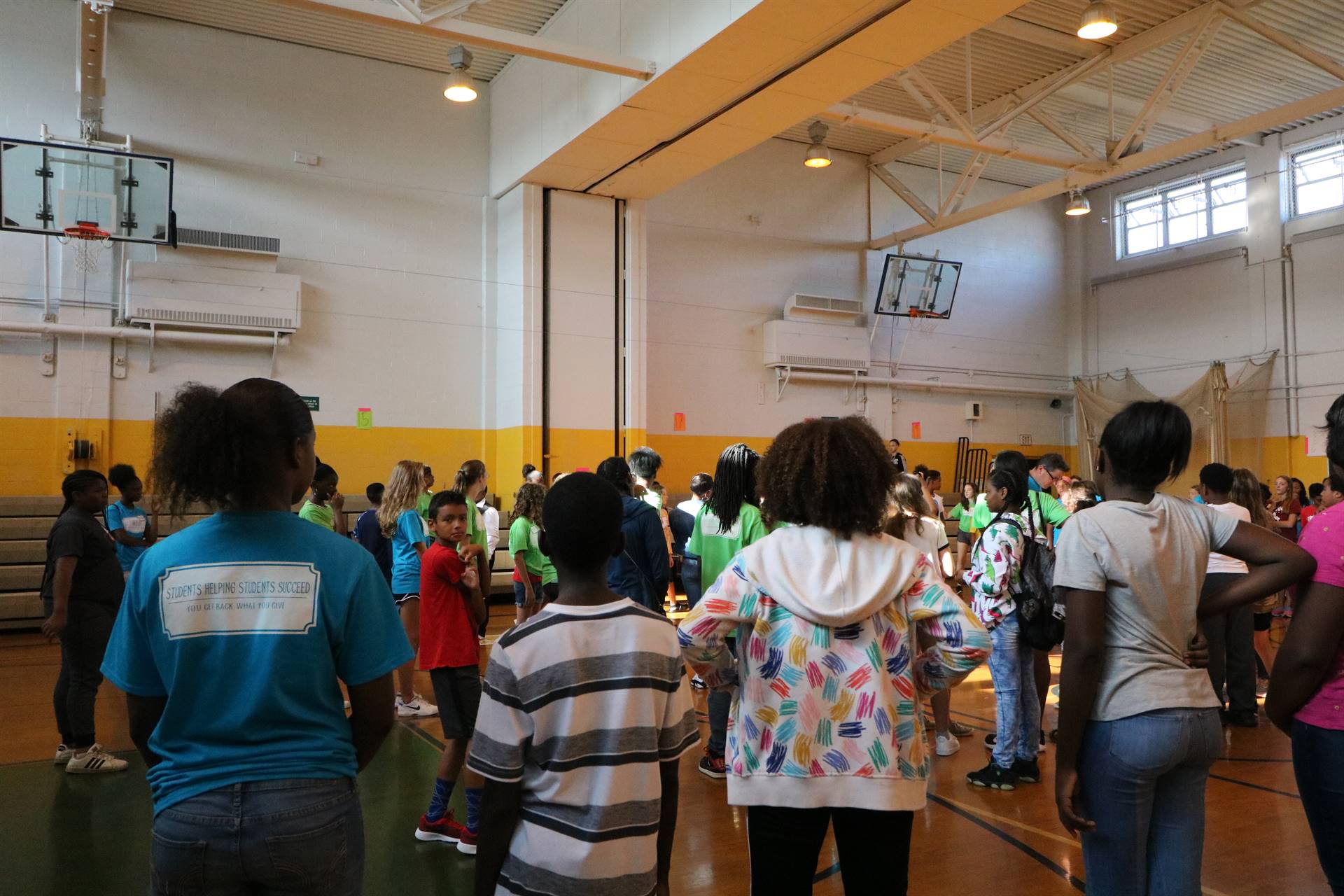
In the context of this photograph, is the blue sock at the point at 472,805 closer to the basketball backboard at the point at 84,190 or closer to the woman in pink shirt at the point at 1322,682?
the woman in pink shirt at the point at 1322,682

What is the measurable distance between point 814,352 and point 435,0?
6.69 m

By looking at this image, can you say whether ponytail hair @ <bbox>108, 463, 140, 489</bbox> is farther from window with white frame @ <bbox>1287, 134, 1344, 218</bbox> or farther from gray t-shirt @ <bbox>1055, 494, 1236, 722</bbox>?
window with white frame @ <bbox>1287, 134, 1344, 218</bbox>

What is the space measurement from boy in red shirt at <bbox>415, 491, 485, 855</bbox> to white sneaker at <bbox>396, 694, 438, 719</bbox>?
1.90 meters

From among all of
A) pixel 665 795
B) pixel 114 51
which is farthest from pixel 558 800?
pixel 114 51

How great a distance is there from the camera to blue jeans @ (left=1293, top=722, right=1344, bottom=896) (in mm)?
1932

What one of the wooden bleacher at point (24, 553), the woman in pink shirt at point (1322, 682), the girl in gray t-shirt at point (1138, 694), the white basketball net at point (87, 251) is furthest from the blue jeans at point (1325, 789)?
the white basketball net at point (87, 251)

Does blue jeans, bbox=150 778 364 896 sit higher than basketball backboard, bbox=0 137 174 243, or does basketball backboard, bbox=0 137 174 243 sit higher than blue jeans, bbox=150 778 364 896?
basketball backboard, bbox=0 137 174 243

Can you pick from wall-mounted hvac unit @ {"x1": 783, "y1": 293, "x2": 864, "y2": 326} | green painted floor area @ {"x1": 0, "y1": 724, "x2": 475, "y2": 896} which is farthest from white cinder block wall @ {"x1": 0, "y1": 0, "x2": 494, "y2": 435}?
green painted floor area @ {"x1": 0, "y1": 724, "x2": 475, "y2": 896}

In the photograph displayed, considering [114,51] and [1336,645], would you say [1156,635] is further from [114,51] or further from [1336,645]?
[114,51]

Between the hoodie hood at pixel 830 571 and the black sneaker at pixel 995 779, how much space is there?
284 cm

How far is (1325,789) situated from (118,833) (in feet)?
13.3

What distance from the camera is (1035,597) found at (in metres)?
4.15

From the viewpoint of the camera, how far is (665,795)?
6.06 feet

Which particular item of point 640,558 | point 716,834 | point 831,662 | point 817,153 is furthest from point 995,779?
point 817,153
